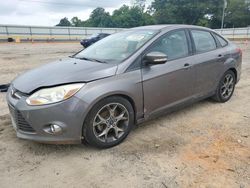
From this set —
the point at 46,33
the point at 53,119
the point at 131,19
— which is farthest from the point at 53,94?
the point at 131,19

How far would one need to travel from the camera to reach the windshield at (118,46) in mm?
3831

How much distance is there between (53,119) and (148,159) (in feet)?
3.91

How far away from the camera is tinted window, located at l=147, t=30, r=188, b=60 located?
403 centimetres

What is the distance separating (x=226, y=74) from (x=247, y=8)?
65051 millimetres

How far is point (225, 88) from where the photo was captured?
5.29 metres

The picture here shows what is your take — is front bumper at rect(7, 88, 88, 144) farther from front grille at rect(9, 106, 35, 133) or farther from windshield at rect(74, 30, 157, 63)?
windshield at rect(74, 30, 157, 63)

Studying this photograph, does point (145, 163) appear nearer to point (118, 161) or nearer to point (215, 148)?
point (118, 161)

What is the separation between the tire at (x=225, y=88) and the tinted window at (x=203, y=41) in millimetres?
663

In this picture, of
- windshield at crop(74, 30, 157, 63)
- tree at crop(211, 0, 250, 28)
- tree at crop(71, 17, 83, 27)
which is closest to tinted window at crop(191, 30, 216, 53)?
windshield at crop(74, 30, 157, 63)

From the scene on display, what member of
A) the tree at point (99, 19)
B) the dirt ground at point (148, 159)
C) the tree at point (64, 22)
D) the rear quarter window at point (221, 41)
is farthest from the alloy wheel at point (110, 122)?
the tree at point (64, 22)

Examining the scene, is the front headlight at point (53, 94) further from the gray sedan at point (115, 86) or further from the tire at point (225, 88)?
the tire at point (225, 88)

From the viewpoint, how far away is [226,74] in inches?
205

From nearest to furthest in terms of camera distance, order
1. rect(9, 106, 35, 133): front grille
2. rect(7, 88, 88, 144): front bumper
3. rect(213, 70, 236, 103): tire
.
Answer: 1. rect(7, 88, 88, 144): front bumper
2. rect(9, 106, 35, 133): front grille
3. rect(213, 70, 236, 103): tire

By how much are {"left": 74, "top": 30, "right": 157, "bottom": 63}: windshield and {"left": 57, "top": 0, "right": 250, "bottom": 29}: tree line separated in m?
63.8
